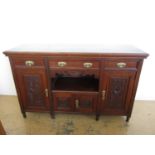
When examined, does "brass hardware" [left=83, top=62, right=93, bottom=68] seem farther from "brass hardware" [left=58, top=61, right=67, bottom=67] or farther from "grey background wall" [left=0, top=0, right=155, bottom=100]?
"grey background wall" [left=0, top=0, right=155, bottom=100]

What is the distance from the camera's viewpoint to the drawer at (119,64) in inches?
47.9

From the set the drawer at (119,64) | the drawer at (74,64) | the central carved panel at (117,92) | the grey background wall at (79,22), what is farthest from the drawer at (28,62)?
the central carved panel at (117,92)

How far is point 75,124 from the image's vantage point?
1.56m

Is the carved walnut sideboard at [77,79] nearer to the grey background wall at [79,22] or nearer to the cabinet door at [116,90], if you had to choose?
the cabinet door at [116,90]

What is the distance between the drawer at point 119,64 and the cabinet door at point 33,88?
65cm

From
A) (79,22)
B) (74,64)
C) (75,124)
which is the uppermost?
(79,22)

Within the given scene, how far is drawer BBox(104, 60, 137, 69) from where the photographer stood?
122 centimetres

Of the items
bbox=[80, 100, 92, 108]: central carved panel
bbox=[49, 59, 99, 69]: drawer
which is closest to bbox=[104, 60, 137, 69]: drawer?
bbox=[49, 59, 99, 69]: drawer

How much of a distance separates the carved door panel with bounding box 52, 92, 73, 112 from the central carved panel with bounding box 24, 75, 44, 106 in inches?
6.3

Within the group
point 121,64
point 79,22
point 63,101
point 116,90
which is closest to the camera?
point 121,64

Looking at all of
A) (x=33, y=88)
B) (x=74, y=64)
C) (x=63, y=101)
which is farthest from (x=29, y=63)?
(x=63, y=101)

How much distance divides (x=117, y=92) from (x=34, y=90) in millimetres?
913

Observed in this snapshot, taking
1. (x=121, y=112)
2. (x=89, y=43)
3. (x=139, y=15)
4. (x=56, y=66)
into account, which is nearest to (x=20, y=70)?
(x=56, y=66)

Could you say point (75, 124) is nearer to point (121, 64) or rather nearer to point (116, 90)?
point (116, 90)
